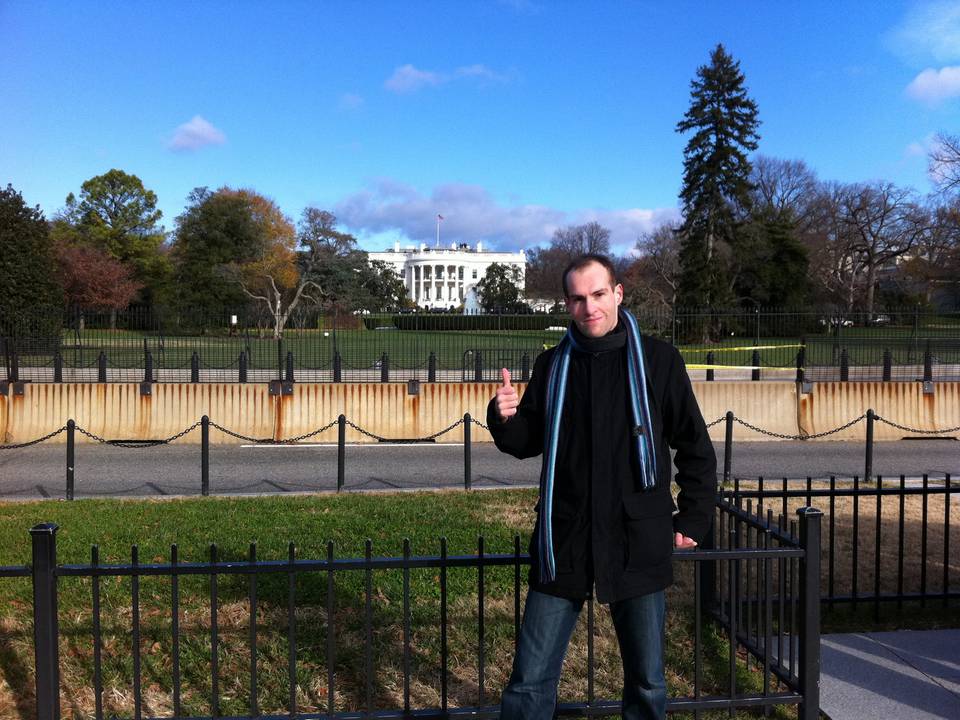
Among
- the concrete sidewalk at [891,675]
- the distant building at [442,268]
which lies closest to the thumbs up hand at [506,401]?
the concrete sidewalk at [891,675]

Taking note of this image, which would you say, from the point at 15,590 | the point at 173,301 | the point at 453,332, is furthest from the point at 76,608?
the point at 173,301

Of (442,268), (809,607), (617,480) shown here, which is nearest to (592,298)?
(617,480)

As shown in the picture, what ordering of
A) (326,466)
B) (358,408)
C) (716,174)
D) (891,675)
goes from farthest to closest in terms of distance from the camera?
(716,174)
(358,408)
(326,466)
(891,675)

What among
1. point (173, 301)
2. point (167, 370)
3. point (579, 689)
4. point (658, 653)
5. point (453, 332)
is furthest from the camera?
point (173, 301)

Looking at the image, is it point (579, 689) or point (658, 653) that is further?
point (579, 689)

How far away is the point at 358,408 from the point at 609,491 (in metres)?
13.0

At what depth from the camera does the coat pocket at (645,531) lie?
3314 millimetres

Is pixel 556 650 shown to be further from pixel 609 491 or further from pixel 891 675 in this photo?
pixel 891 675

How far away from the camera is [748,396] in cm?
1669

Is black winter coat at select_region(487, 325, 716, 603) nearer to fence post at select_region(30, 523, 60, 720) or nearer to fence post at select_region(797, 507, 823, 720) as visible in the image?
fence post at select_region(797, 507, 823, 720)

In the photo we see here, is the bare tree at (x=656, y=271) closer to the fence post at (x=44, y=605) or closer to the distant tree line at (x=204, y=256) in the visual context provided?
the distant tree line at (x=204, y=256)

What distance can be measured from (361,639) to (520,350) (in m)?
13.8

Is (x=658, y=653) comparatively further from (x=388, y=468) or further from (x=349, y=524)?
(x=388, y=468)

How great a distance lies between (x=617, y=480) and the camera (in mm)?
3340
